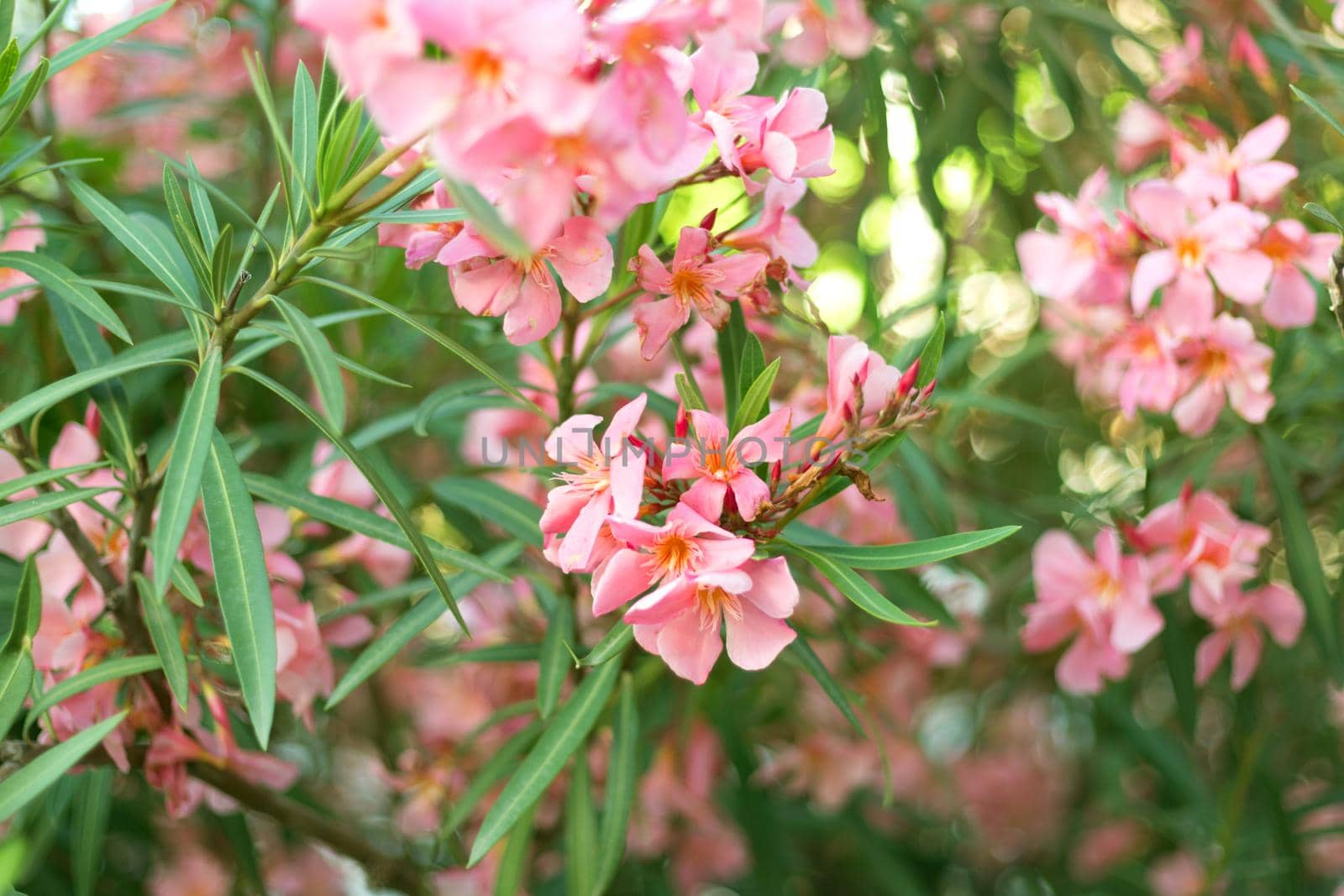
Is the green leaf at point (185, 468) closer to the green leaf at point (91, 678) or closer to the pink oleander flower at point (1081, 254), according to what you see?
the green leaf at point (91, 678)

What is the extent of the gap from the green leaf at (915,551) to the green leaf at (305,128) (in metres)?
0.55

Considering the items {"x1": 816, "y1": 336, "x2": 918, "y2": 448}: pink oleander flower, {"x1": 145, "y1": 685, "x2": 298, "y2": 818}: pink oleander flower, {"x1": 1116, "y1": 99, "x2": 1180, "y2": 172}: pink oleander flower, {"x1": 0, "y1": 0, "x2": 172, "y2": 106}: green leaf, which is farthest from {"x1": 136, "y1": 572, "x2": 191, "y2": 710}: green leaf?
{"x1": 1116, "y1": 99, "x2": 1180, "y2": 172}: pink oleander flower

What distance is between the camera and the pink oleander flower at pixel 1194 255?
46.1 inches

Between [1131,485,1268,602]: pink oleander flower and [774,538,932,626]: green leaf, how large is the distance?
23.4 inches

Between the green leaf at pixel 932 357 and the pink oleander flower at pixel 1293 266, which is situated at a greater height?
the green leaf at pixel 932 357

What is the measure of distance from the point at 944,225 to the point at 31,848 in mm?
1516

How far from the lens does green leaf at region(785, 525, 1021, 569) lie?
86cm

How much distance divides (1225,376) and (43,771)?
50.3 inches

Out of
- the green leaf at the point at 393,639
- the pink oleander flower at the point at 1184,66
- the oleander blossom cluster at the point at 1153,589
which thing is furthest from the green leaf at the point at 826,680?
the pink oleander flower at the point at 1184,66

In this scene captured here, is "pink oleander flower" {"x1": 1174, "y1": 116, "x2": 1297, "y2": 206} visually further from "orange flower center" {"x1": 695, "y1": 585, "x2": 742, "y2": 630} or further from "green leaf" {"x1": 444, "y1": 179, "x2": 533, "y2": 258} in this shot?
"green leaf" {"x1": 444, "y1": 179, "x2": 533, "y2": 258}

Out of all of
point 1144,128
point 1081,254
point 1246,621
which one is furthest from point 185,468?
point 1144,128

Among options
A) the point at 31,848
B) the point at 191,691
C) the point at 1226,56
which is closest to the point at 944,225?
the point at 1226,56

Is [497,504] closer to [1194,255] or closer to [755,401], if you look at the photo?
[755,401]

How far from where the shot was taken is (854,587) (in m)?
0.88
